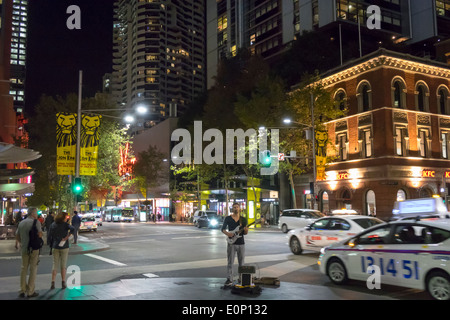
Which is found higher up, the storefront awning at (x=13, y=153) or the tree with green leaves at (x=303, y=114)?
the tree with green leaves at (x=303, y=114)

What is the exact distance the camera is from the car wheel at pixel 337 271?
33.7ft

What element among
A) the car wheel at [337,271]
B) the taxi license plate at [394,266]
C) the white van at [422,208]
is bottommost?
the car wheel at [337,271]

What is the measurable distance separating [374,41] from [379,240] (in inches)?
2404

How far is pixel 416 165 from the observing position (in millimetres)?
34125

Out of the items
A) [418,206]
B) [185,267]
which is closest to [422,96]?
[418,206]

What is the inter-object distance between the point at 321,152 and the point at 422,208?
917 inches

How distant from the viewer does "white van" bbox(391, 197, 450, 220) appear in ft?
46.3

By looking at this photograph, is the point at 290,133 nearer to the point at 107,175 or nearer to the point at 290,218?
the point at 290,218

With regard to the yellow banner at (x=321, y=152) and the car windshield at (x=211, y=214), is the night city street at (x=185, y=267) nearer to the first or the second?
the yellow banner at (x=321, y=152)

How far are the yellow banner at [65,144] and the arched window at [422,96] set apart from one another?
93.9 feet

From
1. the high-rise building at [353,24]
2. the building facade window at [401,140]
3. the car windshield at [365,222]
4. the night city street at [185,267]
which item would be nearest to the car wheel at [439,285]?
the night city street at [185,267]

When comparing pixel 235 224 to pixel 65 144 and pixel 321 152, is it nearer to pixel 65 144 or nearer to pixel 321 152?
pixel 65 144

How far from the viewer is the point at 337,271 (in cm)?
1043

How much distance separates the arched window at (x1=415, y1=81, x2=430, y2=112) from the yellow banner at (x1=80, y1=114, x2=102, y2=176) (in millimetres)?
27450
